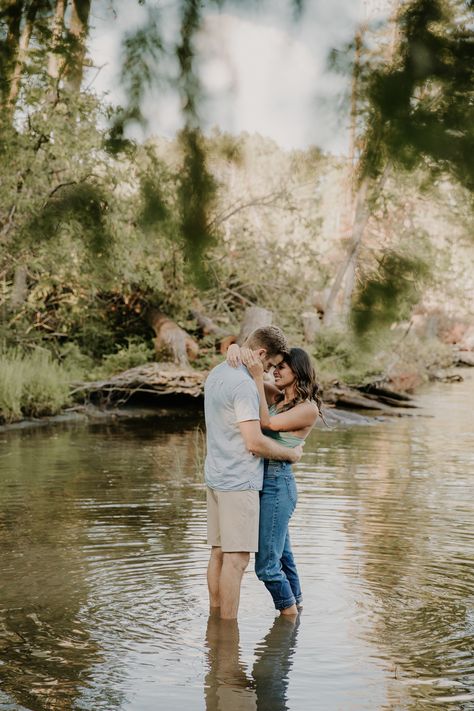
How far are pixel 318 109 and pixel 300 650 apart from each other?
153 inches

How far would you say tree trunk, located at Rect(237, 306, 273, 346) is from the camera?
19859 mm

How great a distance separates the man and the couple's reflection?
1.06 feet

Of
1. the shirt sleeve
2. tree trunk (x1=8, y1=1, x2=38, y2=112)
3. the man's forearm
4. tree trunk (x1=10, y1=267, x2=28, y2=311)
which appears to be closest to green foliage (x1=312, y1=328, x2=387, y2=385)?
tree trunk (x1=10, y1=267, x2=28, y2=311)

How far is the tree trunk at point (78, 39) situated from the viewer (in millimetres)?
2803

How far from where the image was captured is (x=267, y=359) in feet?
18.9

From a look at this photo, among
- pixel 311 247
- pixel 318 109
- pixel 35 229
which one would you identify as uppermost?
pixel 311 247

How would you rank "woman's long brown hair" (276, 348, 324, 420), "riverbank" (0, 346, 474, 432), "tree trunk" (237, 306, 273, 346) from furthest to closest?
"tree trunk" (237, 306, 273, 346)
"riverbank" (0, 346, 474, 432)
"woman's long brown hair" (276, 348, 324, 420)

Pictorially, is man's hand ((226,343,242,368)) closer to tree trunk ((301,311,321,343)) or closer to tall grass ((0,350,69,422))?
tall grass ((0,350,69,422))

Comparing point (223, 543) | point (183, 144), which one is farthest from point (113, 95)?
point (223, 543)

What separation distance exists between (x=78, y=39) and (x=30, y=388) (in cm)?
1561

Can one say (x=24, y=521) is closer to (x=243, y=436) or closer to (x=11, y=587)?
(x=11, y=587)

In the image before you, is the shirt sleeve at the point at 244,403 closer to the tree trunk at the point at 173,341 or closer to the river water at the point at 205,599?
the river water at the point at 205,599

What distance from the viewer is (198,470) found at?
12.2 meters

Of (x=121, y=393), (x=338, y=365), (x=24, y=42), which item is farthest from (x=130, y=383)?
(x=24, y=42)
